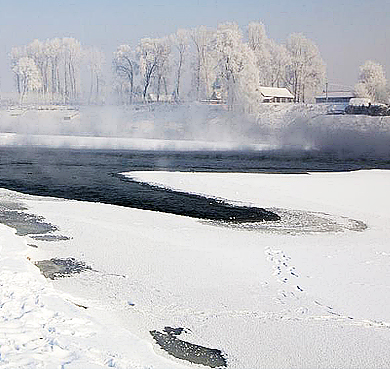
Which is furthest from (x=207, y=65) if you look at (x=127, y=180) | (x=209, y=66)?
(x=127, y=180)

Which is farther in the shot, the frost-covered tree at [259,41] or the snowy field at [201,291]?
the frost-covered tree at [259,41]

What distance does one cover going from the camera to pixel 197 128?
8612 cm

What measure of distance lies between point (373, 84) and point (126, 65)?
148 feet

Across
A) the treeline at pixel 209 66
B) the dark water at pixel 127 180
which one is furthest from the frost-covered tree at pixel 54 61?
the dark water at pixel 127 180

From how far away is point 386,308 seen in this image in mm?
11188

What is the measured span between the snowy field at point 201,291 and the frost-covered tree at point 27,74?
106292 millimetres

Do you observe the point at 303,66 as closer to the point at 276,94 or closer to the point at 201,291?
the point at 276,94

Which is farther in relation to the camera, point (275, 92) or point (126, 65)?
point (126, 65)

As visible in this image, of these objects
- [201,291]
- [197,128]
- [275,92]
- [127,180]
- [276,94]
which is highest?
[275,92]

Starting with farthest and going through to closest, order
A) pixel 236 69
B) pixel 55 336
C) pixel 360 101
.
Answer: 1. pixel 360 101
2. pixel 236 69
3. pixel 55 336

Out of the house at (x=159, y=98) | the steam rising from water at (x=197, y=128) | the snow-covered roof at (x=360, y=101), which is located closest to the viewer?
the steam rising from water at (x=197, y=128)

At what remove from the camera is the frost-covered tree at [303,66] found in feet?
337

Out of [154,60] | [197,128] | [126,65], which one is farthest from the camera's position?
[126,65]

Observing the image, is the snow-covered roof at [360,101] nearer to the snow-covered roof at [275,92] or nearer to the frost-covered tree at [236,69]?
the frost-covered tree at [236,69]
